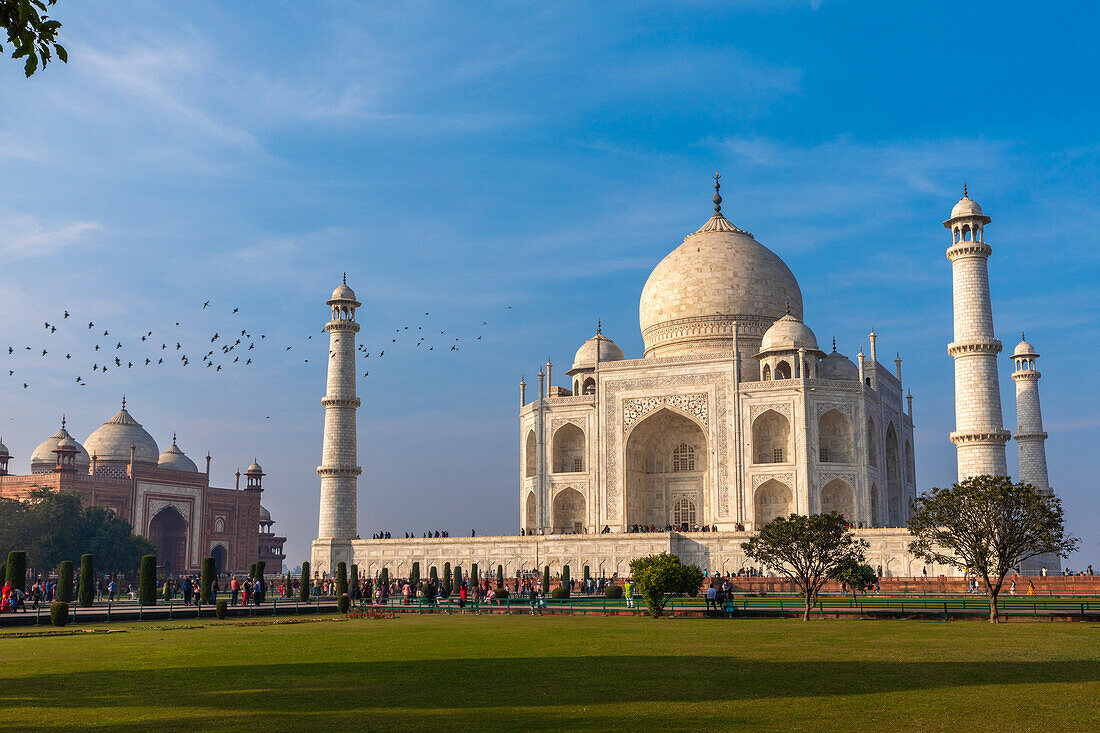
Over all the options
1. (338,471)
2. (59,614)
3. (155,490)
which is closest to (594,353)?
(338,471)

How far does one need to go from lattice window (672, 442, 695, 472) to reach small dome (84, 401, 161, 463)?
28.7m

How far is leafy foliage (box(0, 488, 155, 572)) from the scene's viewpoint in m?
42.8

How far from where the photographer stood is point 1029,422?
148ft

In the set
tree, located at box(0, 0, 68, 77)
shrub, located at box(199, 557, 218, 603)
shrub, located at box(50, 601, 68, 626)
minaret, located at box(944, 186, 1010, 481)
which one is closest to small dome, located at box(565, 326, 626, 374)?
minaret, located at box(944, 186, 1010, 481)

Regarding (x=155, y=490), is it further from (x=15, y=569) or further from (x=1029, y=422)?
(x=1029, y=422)

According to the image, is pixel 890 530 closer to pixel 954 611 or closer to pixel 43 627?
pixel 954 611

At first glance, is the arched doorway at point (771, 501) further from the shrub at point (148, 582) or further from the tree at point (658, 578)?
the shrub at point (148, 582)

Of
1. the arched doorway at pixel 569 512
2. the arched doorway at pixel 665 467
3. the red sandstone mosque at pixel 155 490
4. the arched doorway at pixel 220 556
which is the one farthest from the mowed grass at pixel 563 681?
the arched doorway at pixel 220 556

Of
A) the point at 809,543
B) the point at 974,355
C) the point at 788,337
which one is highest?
the point at 788,337

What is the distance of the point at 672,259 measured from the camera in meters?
48.0

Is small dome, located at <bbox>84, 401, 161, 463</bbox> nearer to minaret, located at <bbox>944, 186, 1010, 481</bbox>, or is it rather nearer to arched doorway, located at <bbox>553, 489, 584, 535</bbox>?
arched doorway, located at <bbox>553, 489, 584, 535</bbox>

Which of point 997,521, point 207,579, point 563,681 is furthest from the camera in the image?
point 207,579

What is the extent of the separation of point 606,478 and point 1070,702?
33424 millimetres

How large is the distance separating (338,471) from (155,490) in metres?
16.3
